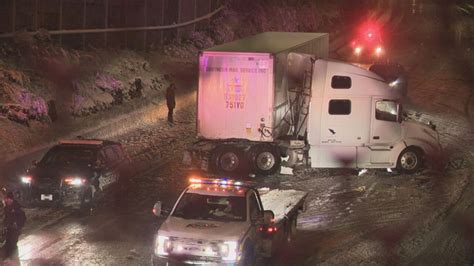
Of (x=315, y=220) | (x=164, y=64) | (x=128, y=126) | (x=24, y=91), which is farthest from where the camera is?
(x=164, y=64)

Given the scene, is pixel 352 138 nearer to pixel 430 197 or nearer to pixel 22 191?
pixel 430 197

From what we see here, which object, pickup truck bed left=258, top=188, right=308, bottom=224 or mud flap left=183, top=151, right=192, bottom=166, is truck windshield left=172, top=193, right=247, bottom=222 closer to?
pickup truck bed left=258, top=188, right=308, bottom=224

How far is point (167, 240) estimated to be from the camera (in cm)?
1200

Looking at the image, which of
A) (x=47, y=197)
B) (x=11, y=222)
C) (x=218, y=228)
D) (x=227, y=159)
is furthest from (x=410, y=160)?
(x=11, y=222)

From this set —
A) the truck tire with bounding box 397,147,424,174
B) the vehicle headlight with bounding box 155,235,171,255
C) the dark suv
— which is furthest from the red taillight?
the truck tire with bounding box 397,147,424,174

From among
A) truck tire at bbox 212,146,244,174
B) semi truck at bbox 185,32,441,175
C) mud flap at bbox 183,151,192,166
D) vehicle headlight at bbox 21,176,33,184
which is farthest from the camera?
truck tire at bbox 212,146,244,174

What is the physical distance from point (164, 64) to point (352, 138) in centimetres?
1457

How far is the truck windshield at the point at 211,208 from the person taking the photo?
1272cm

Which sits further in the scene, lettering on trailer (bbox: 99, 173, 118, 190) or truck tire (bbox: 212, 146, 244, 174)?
truck tire (bbox: 212, 146, 244, 174)

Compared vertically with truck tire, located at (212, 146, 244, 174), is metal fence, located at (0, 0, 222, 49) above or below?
above

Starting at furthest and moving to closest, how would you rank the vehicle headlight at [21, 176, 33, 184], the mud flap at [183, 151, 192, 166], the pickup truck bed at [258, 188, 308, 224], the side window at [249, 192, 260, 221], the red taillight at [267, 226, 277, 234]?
the mud flap at [183, 151, 192, 166]
the vehicle headlight at [21, 176, 33, 184]
the pickup truck bed at [258, 188, 308, 224]
the red taillight at [267, 226, 277, 234]
the side window at [249, 192, 260, 221]

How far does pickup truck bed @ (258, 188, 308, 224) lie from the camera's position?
14.7 metres

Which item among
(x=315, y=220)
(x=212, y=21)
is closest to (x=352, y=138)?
(x=315, y=220)

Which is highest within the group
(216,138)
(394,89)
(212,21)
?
(212,21)
